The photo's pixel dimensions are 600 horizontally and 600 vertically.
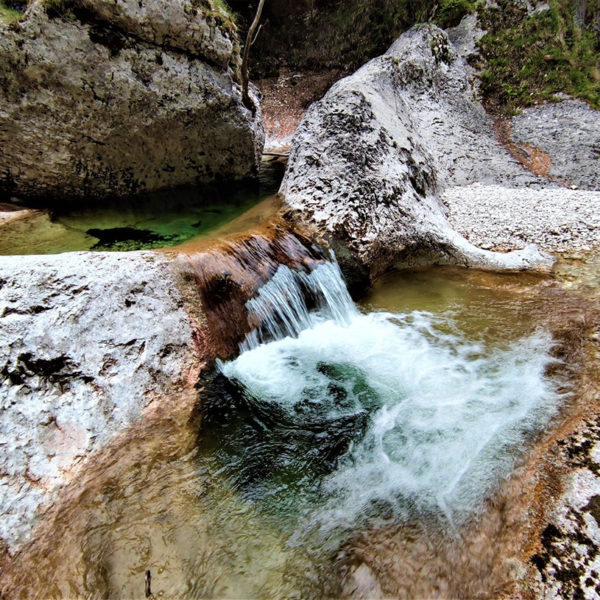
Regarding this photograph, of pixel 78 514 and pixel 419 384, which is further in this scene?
pixel 419 384

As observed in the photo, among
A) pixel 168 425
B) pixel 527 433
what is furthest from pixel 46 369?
pixel 527 433

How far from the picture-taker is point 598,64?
11.7 m

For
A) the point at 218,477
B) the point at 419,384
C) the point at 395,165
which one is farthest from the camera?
the point at 395,165

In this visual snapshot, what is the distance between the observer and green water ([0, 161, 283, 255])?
5996 millimetres

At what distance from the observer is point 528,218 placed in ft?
25.1

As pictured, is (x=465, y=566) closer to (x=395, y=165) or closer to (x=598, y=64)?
(x=395, y=165)

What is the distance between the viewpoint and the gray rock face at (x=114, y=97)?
225 inches

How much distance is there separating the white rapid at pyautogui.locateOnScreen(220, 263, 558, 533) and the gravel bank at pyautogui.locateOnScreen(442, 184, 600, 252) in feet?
10.6

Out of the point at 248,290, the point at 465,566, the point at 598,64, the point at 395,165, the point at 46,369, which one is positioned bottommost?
the point at 465,566

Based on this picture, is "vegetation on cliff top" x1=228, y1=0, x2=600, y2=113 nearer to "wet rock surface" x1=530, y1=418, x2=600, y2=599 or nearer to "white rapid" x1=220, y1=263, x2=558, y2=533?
"white rapid" x1=220, y1=263, x2=558, y2=533

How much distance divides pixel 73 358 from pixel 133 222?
4.46m

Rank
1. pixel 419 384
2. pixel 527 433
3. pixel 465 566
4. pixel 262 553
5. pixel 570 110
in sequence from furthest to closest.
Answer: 1. pixel 570 110
2. pixel 419 384
3. pixel 527 433
4. pixel 262 553
5. pixel 465 566

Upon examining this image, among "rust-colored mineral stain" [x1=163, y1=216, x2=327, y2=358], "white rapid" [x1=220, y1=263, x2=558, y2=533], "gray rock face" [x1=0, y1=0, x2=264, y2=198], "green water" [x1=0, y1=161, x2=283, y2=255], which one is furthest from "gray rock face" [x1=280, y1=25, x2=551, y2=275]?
"gray rock face" [x1=0, y1=0, x2=264, y2=198]

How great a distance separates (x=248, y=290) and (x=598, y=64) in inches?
574
